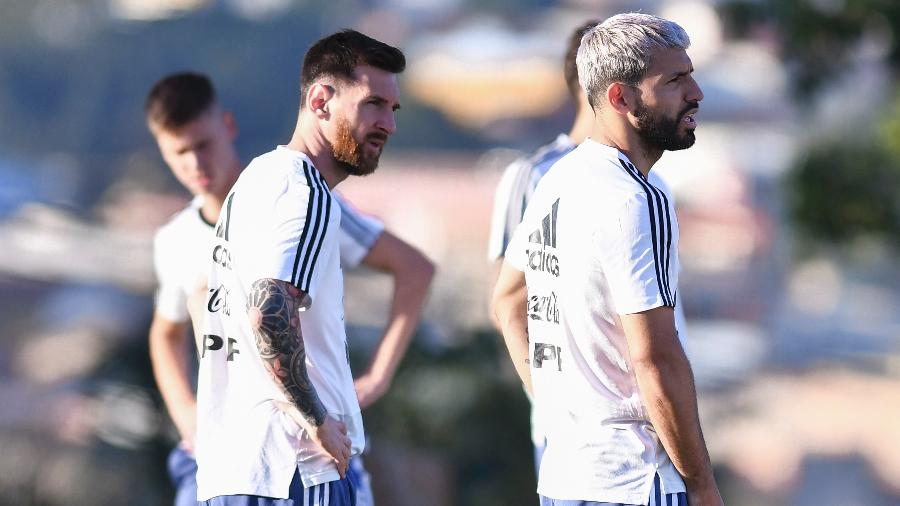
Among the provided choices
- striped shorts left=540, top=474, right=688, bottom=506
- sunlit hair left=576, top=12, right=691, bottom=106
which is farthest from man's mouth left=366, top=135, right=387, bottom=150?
striped shorts left=540, top=474, right=688, bottom=506

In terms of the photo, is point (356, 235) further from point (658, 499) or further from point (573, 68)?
point (658, 499)

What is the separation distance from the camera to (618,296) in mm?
2895

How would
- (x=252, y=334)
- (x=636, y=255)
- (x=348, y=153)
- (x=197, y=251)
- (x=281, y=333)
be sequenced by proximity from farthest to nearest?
1. (x=197, y=251)
2. (x=348, y=153)
3. (x=252, y=334)
4. (x=281, y=333)
5. (x=636, y=255)

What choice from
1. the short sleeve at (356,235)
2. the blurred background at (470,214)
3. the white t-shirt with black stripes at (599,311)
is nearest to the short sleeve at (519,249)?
the white t-shirt with black stripes at (599,311)

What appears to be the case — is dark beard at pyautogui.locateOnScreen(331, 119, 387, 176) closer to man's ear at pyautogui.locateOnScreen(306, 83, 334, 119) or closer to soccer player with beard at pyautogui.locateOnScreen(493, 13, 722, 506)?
man's ear at pyautogui.locateOnScreen(306, 83, 334, 119)

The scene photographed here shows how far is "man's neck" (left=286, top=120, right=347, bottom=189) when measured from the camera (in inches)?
128

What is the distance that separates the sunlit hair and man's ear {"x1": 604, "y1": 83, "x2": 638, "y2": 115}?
0.04 feet

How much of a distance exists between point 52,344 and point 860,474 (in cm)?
582

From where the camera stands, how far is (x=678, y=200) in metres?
10.3

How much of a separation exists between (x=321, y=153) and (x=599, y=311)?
76cm

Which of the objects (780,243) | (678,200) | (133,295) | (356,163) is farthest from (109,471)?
(356,163)

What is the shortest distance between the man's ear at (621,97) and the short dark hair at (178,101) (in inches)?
63.6

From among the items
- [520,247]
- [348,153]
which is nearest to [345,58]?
[348,153]

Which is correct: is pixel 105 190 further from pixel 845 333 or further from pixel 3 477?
pixel 845 333
